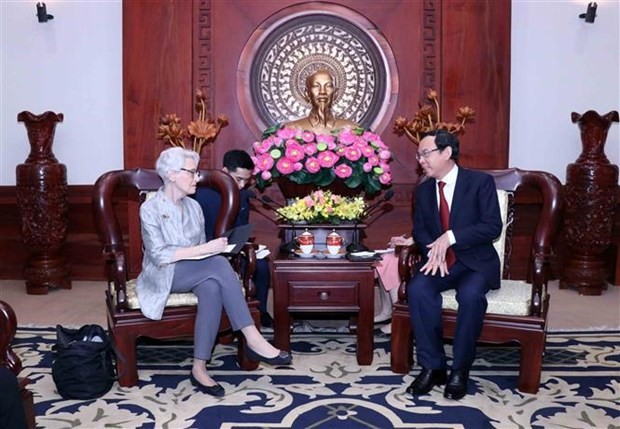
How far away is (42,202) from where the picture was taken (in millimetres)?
4910

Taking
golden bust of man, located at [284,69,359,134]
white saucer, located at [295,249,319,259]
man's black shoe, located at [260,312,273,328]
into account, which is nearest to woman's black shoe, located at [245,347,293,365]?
white saucer, located at [295,249,319,259]

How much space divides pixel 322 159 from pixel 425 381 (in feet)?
4.34

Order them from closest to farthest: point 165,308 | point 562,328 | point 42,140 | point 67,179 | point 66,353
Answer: point 66,353 → point 165,308 → point 562,328 → point 42,140 → point 67,179

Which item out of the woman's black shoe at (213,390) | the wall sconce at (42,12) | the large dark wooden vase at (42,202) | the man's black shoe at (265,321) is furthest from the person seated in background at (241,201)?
the wall sconce at (42,12)

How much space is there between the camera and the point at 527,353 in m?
2.99

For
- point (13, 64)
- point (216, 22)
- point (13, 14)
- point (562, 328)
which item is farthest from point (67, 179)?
point (562, 328)

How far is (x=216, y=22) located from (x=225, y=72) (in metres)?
0.39

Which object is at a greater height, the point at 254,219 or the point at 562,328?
the point at 254,219

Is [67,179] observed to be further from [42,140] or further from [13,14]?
[13,14]

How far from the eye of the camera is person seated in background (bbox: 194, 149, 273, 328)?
3.68m

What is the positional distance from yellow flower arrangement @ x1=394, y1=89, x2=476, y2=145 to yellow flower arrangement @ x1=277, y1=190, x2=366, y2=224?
50.2 inches

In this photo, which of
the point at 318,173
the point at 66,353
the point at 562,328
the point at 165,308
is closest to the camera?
the point at 66,353

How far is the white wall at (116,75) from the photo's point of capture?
5.32m

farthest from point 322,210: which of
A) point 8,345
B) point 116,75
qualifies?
point 116,75
